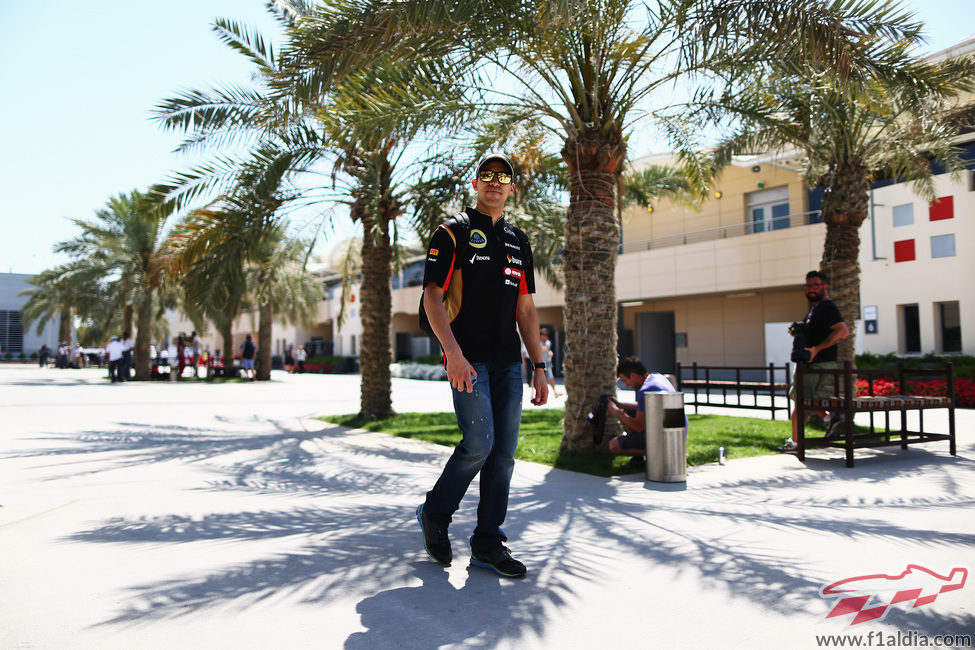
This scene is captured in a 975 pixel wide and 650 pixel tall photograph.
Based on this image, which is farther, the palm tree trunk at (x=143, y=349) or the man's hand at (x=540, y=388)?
the palm tree trunk at (x=143, y=349)

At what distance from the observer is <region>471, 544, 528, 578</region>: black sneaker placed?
3283mm

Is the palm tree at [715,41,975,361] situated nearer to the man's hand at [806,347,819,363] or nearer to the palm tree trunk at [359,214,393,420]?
the man's hand at [806,347,819,363]

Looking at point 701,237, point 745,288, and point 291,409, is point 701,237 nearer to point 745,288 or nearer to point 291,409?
point 745,288

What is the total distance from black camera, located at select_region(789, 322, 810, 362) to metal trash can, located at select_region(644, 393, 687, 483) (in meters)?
1.86

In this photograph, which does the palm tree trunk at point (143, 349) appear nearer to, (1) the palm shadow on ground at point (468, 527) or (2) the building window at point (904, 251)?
(1) the palm shadow on ground at point (468, 527)

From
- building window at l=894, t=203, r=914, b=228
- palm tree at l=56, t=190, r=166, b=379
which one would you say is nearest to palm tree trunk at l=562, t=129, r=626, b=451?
building window at l=894, t=203, r=914, b=228

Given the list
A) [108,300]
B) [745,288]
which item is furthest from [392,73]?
[108,300]

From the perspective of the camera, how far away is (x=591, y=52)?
7250mm

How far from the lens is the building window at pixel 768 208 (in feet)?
74.6

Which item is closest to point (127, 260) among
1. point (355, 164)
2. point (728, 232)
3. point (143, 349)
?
point (143, 349)

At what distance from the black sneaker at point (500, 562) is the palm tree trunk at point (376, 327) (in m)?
7.54

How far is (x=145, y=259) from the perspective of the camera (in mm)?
24859

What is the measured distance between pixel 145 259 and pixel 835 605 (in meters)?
26.2

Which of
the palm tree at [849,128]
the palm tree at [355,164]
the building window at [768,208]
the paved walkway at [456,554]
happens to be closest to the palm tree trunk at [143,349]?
the palm tree at [355,164]
